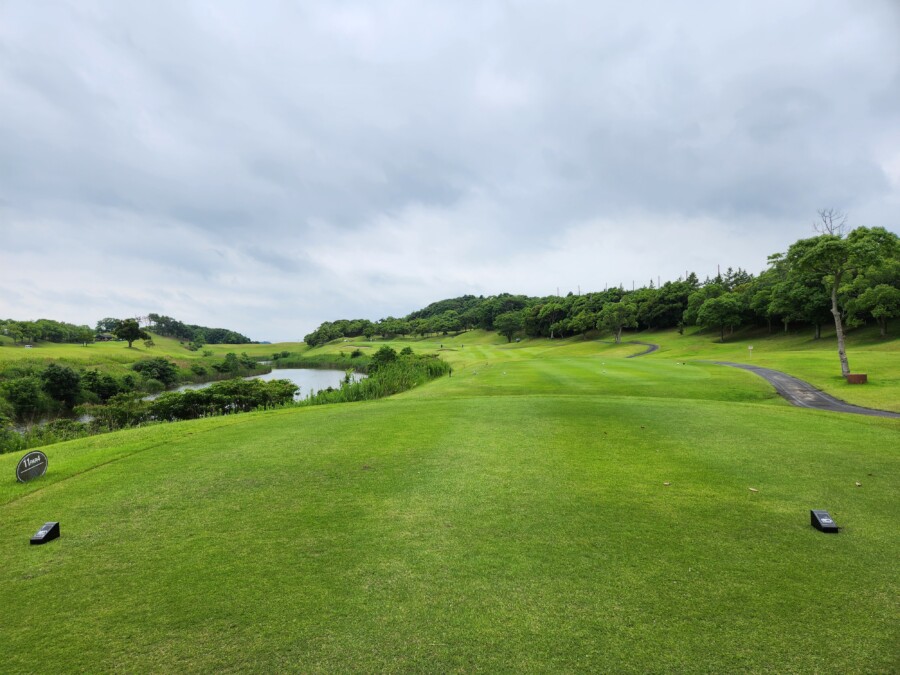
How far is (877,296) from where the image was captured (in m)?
39.9

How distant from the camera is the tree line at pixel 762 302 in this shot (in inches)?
797

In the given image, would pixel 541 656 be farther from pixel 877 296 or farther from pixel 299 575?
pixel 877 296

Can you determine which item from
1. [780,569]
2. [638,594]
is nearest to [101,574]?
[638,594]

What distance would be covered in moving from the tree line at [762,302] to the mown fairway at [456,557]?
16511 mm

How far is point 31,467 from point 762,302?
69.4 meters

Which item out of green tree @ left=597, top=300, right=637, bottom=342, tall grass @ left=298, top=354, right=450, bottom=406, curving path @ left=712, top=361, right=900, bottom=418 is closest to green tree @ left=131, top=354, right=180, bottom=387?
tall grass @ left=298, top=354, right=450, bottom=406

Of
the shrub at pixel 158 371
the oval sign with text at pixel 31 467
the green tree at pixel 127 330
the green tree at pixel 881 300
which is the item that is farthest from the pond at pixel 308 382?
the green tree at pixel 881 300

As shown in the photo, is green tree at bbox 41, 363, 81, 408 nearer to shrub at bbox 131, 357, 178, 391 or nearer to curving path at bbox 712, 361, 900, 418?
shrub at bbox 131, 357, 178, 391

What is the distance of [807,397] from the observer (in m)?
17.1

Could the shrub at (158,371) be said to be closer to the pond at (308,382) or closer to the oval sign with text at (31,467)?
the pond at (308,382)

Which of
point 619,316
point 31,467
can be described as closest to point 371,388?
point 31,467

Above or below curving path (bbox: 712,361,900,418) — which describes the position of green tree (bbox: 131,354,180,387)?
above

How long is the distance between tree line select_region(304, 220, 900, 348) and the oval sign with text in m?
28.4

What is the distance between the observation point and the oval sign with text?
258 inches
